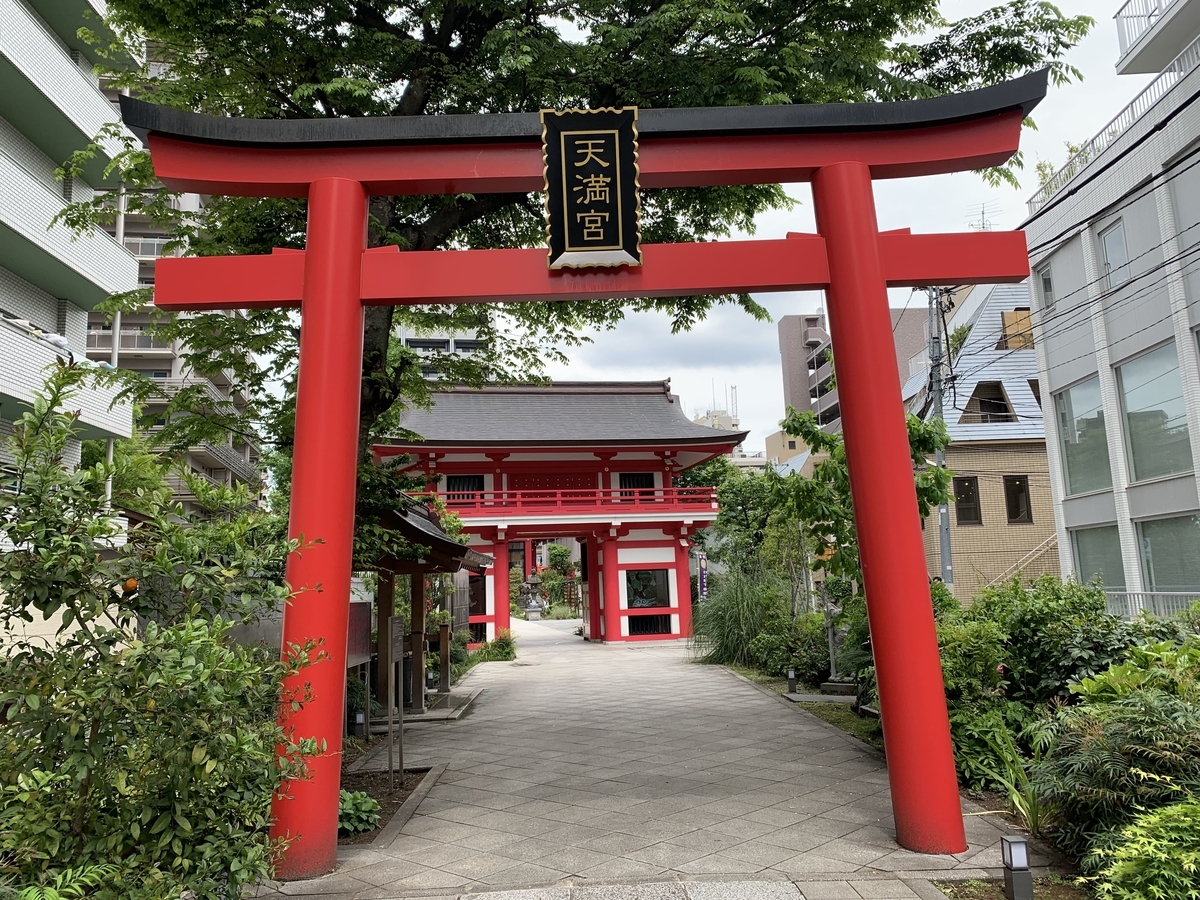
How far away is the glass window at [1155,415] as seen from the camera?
39.8 feet

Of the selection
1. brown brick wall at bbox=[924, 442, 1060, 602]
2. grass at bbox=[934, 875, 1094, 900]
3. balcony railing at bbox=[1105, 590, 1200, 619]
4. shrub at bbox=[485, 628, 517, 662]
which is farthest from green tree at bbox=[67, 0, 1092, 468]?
brown brick wall at bbox=[924, 442, 1060, 602]

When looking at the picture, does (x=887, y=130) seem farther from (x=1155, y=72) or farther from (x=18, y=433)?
(x=1155, y=72)

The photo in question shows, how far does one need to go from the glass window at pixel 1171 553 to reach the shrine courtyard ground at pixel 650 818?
6959 millimetres

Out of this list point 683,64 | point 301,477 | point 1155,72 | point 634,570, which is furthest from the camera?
point 634,570

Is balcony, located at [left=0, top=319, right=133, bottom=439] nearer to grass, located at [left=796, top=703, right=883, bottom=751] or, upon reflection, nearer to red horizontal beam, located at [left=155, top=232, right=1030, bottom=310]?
red horizontal beam, located at [left=155, top=232, right=1030, bottom=310]

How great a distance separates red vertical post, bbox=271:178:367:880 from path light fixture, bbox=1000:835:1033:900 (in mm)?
3448

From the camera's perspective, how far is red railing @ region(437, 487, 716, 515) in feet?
71.4

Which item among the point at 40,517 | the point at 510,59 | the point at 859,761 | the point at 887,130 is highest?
the point at 510,59

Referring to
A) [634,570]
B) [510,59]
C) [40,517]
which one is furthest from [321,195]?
[634,570]

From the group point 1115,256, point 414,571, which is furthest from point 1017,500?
point 414,571

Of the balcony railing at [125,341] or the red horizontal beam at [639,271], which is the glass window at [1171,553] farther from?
the balcony railing at [125,341]

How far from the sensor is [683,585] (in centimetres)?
2280

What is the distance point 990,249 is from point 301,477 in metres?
4.50

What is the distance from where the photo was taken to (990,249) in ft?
16.9
